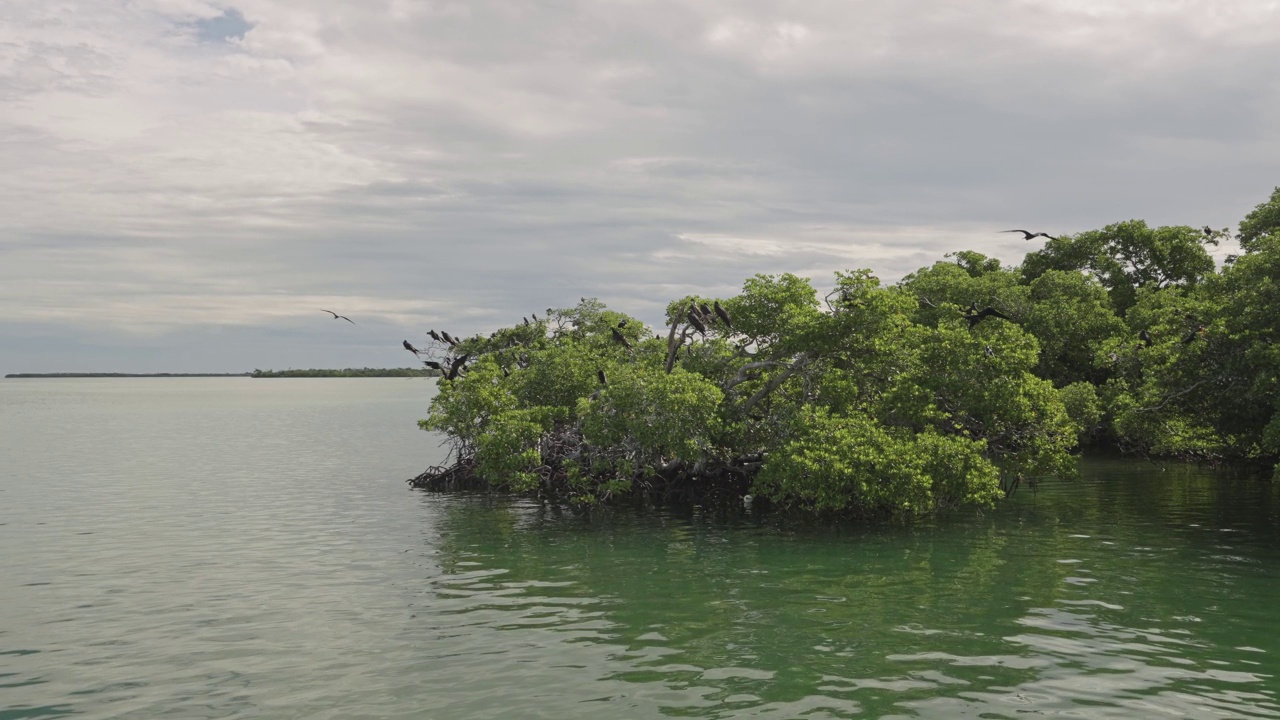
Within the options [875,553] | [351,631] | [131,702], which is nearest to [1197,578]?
[875,553]

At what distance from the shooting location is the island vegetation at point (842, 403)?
86.4 feet

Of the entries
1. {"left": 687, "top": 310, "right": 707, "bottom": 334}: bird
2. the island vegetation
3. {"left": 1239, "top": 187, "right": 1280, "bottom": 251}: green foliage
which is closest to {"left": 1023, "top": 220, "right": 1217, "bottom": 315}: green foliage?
{"left": 1239, "top": 187, "right": 1280, "bottom": 251}: green foliage

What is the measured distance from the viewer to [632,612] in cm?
1766

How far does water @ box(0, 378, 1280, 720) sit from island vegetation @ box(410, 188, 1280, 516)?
5.91ft

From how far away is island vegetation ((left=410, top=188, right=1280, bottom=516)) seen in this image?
26328mm

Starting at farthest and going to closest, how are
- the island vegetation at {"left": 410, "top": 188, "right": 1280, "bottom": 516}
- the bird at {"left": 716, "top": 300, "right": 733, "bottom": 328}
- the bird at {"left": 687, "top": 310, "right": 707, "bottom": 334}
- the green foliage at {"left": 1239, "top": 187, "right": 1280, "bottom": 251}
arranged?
the green foliage at {"left": 1239, "top": 187, "right": 1280, "bottom": 251}, the bird at {"left": 687, "top": 310, "right": 707, "bottom": 334}, the bird at {"left": 716, "top": 300, "right": 733, "bottom": 328}, the island vegetation at {"left": 410, "top": 188, "right": 1280, "bottom": 516}

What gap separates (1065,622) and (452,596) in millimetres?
11448

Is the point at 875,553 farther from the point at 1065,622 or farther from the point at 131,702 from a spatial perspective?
the point at 131,702

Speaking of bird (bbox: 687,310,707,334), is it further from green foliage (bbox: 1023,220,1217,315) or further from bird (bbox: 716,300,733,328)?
green foliage (bbox: 1023,220,1217,315)

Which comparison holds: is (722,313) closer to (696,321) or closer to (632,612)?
(696,321)

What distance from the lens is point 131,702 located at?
13.0m

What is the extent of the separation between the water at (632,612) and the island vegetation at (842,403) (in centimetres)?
180

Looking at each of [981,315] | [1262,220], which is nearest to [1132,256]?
[1262,220]

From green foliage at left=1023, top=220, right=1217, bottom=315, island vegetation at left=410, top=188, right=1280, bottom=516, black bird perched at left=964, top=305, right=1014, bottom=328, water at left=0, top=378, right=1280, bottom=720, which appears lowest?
water at left=0, top=378, right=1280, bottom=720
